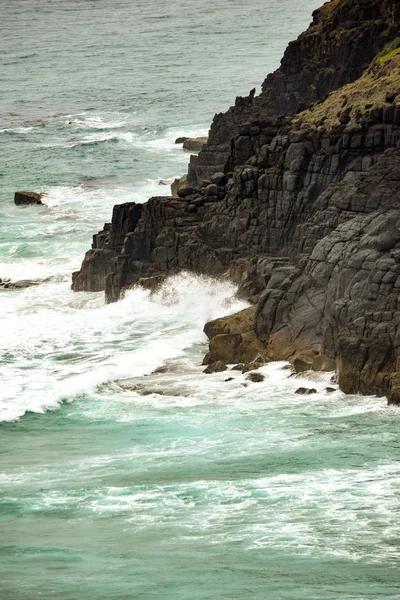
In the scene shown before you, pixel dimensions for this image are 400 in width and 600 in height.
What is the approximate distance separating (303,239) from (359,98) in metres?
6.78

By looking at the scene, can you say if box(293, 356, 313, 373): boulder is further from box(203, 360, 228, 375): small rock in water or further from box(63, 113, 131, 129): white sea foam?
box(63, 113, 131, 129): white sea foam

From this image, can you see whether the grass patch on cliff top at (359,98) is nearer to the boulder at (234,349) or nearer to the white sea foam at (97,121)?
the boulder at (234,349)

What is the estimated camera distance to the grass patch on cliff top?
151ft

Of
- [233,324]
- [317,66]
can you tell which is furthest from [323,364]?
[317,66]

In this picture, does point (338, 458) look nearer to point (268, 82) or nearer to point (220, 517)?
point (220, 517)

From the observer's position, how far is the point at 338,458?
31234 millimetres

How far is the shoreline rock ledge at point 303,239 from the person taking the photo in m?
37.2

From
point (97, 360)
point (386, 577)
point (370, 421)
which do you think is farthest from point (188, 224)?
point (386, 577)

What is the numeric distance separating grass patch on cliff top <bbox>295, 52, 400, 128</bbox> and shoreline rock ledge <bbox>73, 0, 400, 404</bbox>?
0.23 ft

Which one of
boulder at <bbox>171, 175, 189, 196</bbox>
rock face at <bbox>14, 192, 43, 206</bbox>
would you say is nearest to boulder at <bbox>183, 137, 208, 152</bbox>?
rock face at <bbox>14, 192, 43, 206</bbox>

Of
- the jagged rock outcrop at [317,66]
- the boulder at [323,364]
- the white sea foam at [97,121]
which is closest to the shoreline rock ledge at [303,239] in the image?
the boulder at [323,364]

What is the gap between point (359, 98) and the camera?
47094mm

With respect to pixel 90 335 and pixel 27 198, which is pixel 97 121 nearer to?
pixel 27 198

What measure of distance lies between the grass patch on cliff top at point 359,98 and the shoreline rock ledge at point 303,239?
70mm
